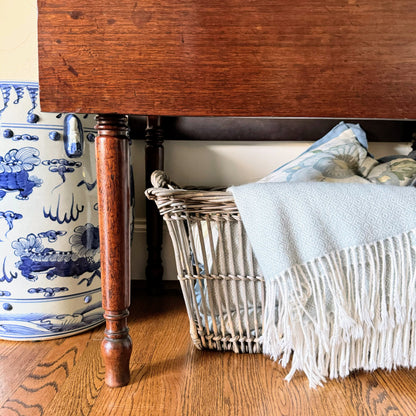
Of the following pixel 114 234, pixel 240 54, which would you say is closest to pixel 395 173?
pixel 240 54

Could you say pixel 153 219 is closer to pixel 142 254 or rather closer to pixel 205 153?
pixel 142 254

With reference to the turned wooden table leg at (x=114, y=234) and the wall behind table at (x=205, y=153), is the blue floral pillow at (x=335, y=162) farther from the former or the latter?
the turned wooden table leg at (x=114, y=234)

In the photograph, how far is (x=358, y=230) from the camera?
2.39ft

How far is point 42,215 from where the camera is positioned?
3.02 feet

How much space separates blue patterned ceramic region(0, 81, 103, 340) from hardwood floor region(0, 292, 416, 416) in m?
0.08

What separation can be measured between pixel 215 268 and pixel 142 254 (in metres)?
0.58

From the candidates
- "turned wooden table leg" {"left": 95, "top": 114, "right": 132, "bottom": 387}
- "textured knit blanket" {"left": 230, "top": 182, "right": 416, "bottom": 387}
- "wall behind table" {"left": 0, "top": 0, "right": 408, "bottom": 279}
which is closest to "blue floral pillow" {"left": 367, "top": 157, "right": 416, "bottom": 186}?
"textured knit blanket" {"left": 230, "top": 182, "right": 416, "bottom": 387}

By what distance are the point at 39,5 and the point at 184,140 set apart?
72cm

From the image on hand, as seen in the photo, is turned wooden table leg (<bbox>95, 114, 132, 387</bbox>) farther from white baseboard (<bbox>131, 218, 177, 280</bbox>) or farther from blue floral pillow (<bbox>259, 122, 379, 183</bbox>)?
white baseboard (<bbox>131, 218, 177, 280</bbox>)

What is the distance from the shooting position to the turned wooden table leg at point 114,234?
73 centimetres

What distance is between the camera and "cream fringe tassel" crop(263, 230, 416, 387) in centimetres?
73

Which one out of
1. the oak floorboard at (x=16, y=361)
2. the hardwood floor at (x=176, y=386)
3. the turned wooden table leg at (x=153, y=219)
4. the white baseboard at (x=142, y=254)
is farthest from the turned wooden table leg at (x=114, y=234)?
the white baseboard at (x=142, y=254)

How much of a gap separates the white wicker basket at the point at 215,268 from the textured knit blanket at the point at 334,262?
70mm

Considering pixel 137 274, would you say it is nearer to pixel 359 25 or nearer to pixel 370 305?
pixel 370 305
